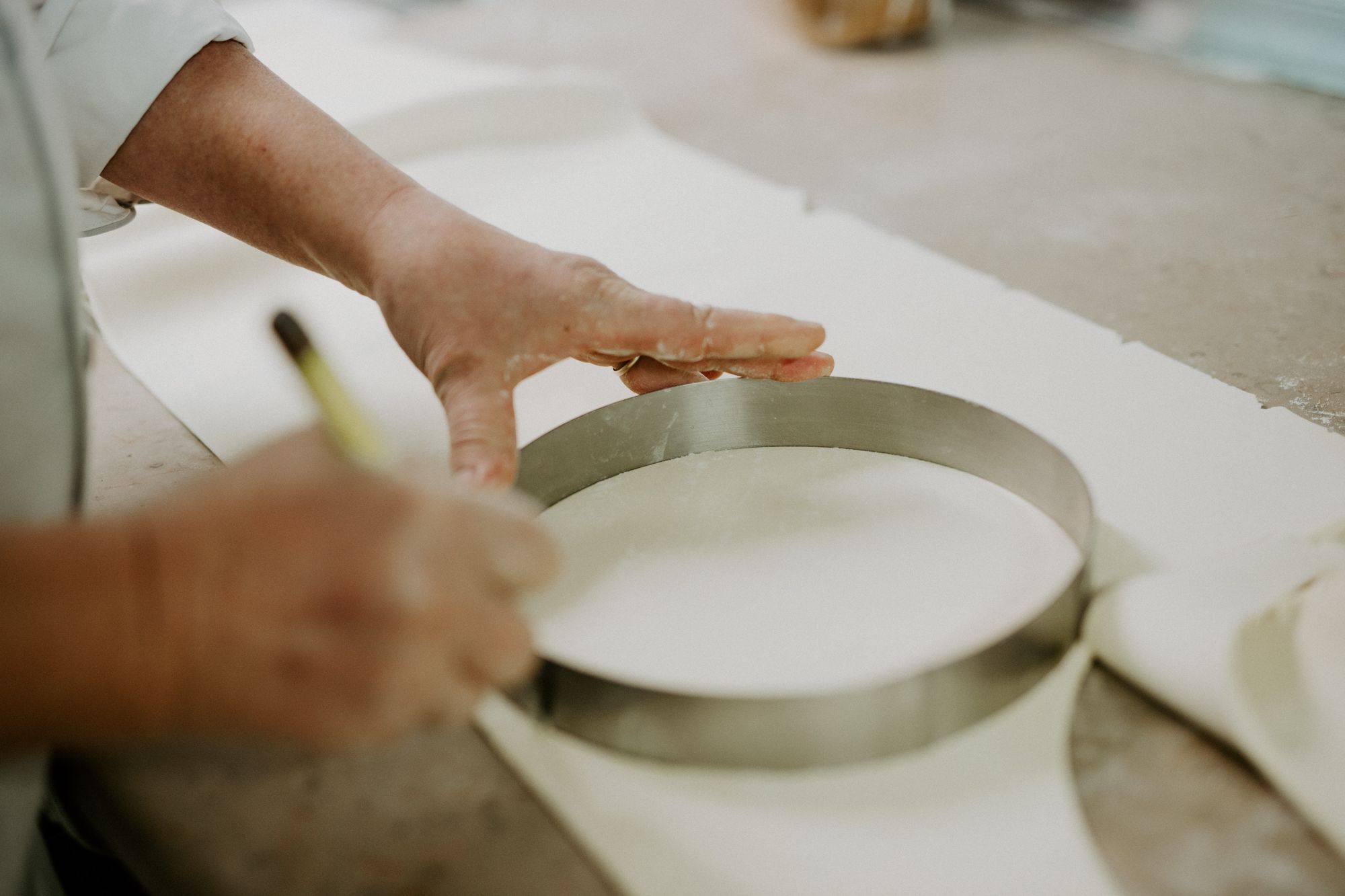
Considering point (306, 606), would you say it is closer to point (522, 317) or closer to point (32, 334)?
point (32, 334)

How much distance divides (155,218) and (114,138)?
0.57 meters

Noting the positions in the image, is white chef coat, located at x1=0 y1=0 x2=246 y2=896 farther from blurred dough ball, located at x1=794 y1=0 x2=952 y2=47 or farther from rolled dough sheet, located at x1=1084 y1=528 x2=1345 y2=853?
blurred dough ball, located at x1=794 y1=0 x2=952 y2=47

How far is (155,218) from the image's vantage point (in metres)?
1.47

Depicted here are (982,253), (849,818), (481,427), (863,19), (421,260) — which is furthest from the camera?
(863,19)

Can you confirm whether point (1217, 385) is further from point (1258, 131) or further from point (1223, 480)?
point (1258, 131)

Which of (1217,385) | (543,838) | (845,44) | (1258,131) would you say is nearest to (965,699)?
(543,838)

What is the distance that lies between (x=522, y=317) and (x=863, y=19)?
4.68 ft

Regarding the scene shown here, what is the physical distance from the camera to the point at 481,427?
30.7 inches

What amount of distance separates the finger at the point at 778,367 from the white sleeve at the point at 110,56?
552 mm

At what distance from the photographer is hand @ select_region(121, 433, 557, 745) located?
0.48m

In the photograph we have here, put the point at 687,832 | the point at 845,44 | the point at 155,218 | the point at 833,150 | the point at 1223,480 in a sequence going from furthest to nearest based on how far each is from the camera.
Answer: the point at 845,44 < the point at 833,150 < the point at 155,218 < the point at 1223,480 < the point at 687,832

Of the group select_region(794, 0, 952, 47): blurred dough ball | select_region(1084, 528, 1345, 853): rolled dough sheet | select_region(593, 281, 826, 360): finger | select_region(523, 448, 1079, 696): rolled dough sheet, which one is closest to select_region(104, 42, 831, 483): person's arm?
select_region(593, 281, 826, 360): finger

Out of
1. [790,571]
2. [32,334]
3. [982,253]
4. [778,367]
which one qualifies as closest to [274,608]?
[32,334]

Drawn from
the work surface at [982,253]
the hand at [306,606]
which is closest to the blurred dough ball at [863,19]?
the work surface at [982,253]
